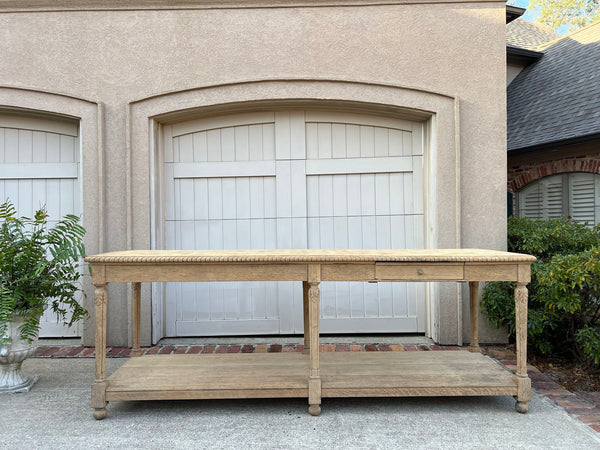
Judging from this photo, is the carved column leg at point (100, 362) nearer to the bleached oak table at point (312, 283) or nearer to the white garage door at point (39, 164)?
the bleached oak table at point (312, 283)

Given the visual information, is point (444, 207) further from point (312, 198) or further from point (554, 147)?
point (554, 147)

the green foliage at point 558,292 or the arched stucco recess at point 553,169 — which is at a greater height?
the arched stucco recess at point 553,169

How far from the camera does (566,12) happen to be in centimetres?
1925

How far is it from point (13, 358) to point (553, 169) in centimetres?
714

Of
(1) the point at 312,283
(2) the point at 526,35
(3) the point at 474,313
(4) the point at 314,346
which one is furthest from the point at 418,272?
(2) the point at 526,35

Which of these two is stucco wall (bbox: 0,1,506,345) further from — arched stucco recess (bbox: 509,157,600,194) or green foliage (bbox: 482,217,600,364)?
arched stucco recess (bbox: 509,157,600,194)

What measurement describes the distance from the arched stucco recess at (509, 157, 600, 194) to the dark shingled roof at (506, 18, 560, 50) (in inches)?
147

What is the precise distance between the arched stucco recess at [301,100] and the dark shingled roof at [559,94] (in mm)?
2150

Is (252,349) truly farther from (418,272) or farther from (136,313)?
(418,272)

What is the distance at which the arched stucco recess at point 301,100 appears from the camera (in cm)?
466

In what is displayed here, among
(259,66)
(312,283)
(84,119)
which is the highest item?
(259,66)

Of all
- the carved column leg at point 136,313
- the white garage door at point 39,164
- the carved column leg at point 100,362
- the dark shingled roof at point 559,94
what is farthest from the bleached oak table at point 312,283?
the dark shingled roof at point 559,94

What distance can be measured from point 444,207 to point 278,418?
9.17 feet

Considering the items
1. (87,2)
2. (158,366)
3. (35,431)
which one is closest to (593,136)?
(158,366)
